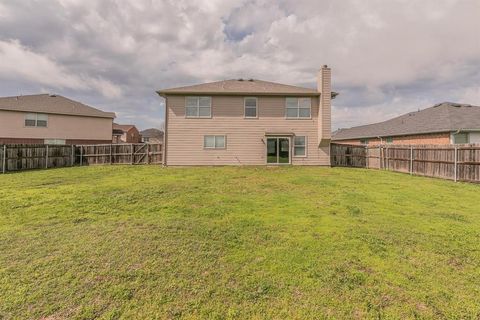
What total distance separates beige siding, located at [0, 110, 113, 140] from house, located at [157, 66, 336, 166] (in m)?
15.9

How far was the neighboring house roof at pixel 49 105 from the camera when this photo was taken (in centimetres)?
2447

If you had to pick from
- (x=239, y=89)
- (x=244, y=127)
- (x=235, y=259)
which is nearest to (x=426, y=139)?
(x=244, y=127)

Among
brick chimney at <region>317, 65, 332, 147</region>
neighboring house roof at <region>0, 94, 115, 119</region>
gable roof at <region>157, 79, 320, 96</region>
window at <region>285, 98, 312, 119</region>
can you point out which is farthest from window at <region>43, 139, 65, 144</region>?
brick chimney at <region>317, 65, 332, 147</region>

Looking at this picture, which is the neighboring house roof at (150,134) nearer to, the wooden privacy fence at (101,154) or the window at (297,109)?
the wooden privacy fence at (101,154)

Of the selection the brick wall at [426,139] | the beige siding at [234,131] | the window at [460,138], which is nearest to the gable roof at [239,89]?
the beige siding at [234,131]

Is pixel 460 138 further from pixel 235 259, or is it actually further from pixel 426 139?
pixel 235 259

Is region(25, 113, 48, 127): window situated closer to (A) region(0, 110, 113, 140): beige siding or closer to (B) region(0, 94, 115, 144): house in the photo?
(B) region(0, 94, 115, 144): house

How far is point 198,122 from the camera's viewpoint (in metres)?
17.4

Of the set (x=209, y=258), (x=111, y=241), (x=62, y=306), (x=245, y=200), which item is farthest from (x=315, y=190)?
(x=62, y=306)

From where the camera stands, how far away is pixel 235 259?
395 centimetres

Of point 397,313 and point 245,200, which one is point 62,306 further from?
point 245,200

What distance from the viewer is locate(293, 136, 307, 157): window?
17.6 m

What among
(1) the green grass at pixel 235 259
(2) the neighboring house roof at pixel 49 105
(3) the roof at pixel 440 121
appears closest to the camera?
(1) the green grass at pixel 235 259

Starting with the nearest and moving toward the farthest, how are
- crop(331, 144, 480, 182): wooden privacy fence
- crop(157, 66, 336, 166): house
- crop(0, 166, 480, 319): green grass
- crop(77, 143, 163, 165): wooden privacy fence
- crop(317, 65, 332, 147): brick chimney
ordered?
crop(0, 166, 480, 319): green grass → crop(331, 144, 480, 182): wooden privacy fence → crop(317, 65, 332, 147): brick chimney → crop(157, 66, 336, 166): house → crop(77, 143, 163, 165): wooden privacy fence
